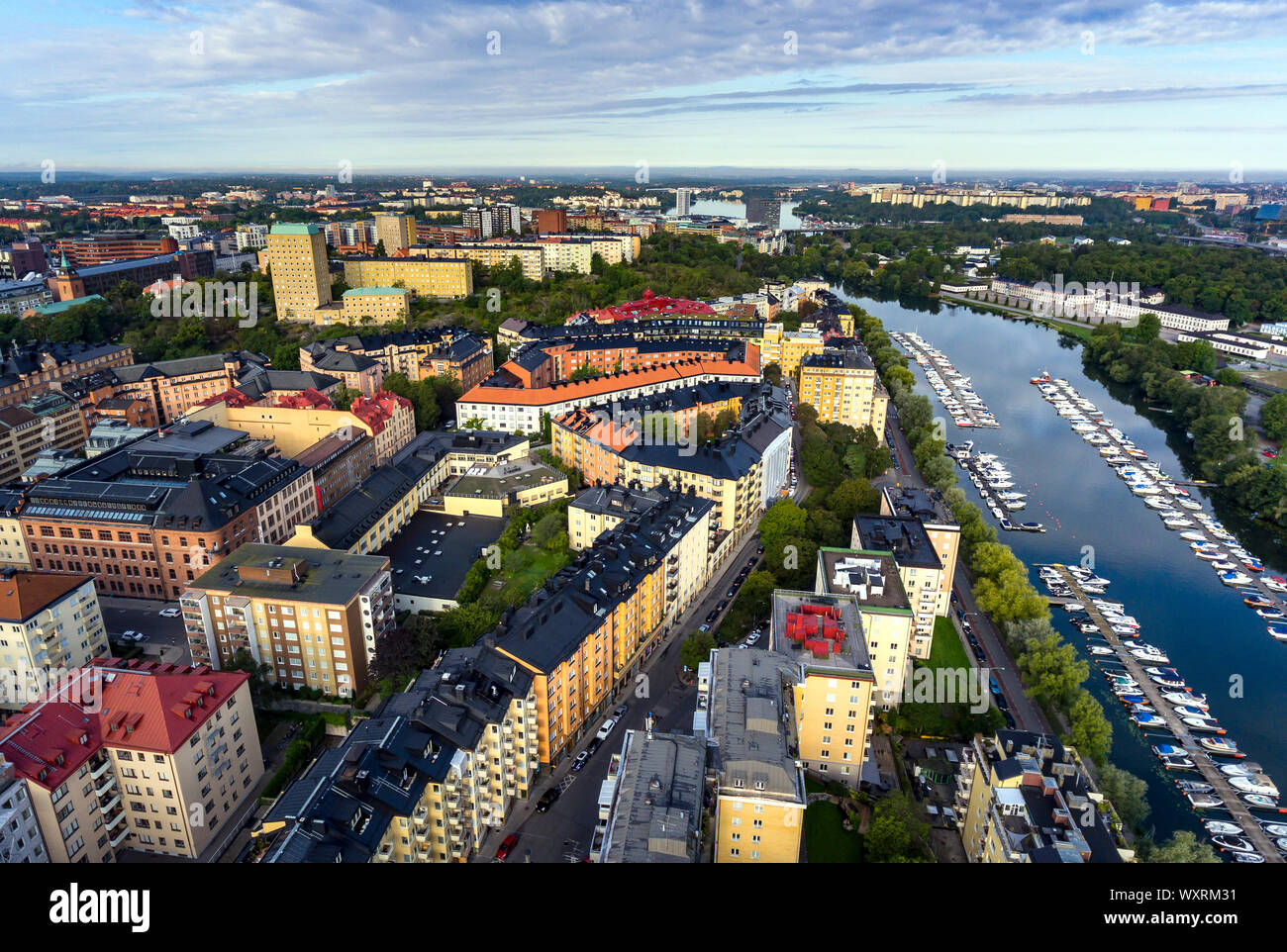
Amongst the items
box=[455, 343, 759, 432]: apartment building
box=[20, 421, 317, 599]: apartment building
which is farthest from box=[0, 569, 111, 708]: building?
box=[455, 343, 759, 432]: apartment building

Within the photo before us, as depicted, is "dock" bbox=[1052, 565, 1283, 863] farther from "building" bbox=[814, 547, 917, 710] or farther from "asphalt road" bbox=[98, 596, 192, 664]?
"asphalt road" bbox=[98, 596, 192, 664]

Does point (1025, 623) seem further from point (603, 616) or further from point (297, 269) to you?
point (297, 269)

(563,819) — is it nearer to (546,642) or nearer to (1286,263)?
(546,642)

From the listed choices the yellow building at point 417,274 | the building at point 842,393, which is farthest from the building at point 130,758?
the yellow building at point 417,274

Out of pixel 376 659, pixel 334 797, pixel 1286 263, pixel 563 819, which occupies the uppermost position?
pixel 1286 263

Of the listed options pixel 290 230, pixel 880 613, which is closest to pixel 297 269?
pixel 290 230

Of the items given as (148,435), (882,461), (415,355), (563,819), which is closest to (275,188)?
(415,355)

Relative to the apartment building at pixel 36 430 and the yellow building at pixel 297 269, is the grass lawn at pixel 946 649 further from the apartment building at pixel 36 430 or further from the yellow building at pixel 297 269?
the yellow building at pixel 297 269
